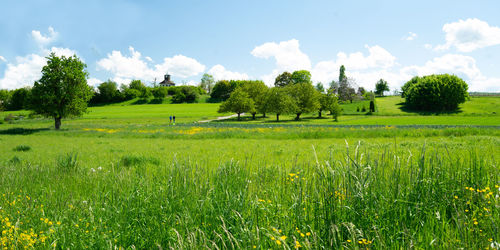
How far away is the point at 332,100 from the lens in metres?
71.6

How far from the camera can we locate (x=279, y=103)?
6216 cm

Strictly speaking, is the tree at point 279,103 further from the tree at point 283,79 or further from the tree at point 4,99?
the tree at point 4,99

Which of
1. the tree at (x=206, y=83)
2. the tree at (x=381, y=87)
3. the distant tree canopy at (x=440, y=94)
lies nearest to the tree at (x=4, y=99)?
the tree at (x=206, y=83)

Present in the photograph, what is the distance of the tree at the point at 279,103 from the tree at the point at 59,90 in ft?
122

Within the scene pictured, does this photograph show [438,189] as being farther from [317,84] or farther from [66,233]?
[317,84]

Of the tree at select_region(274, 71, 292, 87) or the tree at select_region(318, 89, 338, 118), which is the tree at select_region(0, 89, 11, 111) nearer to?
the tree at select_region(274, 71, 292, 87)

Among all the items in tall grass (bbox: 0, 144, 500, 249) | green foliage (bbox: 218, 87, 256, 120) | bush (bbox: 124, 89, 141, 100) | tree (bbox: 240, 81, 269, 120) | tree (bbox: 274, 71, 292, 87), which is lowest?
tall grass (bbox: 0, 144, 500, 249)

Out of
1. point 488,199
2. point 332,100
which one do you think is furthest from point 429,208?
point 332,100

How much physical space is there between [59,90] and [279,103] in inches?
1587

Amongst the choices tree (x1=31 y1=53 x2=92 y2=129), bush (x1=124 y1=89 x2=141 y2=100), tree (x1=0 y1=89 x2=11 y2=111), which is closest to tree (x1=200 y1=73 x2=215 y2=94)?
bush (x1=124 y1=89 x2=141 y2=100)

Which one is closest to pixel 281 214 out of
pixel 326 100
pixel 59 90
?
pixel 59 90

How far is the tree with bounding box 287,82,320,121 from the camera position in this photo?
219 ft

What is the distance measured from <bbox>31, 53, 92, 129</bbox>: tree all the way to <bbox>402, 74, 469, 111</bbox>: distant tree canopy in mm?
87795

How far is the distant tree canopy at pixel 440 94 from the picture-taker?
81.3 meters
